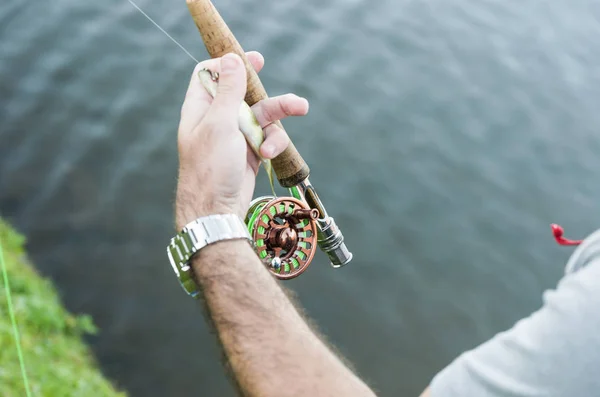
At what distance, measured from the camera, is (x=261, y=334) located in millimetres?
1467

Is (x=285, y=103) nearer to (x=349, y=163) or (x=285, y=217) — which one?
(x=285, y=217)

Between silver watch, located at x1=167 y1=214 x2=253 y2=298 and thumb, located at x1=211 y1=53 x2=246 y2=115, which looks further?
thumb, located at x1=211 y1=53 x2=246 y2=115

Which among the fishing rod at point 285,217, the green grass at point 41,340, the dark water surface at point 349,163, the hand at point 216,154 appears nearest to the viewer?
the hand at point 216,154

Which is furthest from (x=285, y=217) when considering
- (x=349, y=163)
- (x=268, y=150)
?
(x=349, y=163)

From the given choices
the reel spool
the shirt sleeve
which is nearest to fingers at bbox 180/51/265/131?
the reel spool

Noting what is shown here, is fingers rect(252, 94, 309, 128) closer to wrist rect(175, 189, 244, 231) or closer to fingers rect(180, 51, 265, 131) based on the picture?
fingers rect(180, 51, 265, 131)

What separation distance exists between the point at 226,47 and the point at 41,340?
6.80ft

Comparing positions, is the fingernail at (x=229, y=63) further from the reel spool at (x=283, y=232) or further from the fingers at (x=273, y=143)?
the reel spool at (x=283, y=232)

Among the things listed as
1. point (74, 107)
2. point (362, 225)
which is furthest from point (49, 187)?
point (362, 225)

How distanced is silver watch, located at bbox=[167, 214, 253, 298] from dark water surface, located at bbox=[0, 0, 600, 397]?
214 centimetres

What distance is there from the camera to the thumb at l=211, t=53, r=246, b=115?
5.83 ft

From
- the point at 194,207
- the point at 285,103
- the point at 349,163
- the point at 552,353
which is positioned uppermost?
the point at 552,353

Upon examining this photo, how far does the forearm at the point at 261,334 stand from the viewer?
1401 millimetres

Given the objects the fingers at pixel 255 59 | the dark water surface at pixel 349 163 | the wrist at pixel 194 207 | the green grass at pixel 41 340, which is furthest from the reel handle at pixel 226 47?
the dark water surface at pixel 349 163
